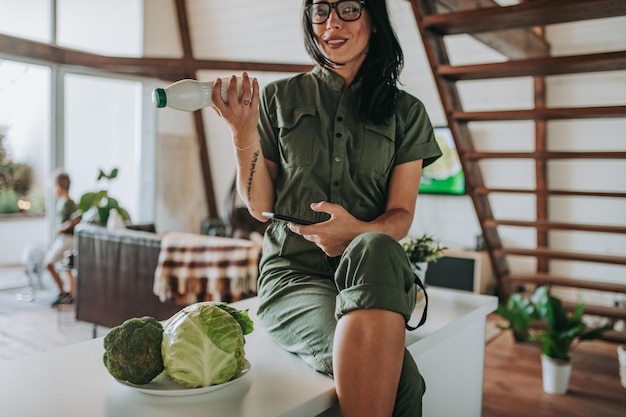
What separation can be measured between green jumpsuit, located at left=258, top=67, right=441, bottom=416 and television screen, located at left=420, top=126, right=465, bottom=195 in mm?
4492

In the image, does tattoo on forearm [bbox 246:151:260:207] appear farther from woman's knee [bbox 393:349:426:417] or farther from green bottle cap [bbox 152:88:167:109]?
woman's knee [bbox 393:349:426:417]

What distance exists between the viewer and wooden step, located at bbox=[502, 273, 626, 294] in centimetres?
355

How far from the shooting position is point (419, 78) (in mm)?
6395

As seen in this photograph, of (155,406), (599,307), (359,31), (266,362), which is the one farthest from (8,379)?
(599,307)

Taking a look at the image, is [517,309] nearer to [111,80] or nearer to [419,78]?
[419,78]

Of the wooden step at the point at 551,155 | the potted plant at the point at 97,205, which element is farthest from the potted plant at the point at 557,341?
the potted plant at the point at 97,205

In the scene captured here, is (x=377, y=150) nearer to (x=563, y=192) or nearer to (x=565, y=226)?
(x=563, y=192)

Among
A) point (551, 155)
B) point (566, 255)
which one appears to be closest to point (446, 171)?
point (566, 255)

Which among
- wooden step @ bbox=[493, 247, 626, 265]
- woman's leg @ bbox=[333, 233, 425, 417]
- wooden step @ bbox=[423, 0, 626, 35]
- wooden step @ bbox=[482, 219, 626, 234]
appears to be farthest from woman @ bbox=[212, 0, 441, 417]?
wooden step @ bbox=[493, 247, 626, 265]

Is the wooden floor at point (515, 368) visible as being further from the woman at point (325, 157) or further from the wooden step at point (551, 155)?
the woman at point (325, 157)

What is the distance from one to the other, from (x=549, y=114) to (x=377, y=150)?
1585 mm

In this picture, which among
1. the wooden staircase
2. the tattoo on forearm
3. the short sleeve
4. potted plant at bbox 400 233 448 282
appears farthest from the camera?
the wooden staircase

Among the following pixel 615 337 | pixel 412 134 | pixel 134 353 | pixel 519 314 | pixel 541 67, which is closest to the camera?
pixel 134 353

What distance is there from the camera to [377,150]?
1.65 meters
